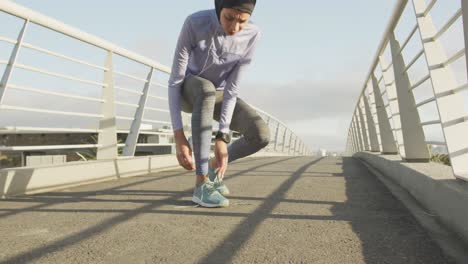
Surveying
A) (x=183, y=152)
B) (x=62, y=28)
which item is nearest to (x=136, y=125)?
(x=62, y=28)

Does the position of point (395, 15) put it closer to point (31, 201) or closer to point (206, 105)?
point (206, 105)

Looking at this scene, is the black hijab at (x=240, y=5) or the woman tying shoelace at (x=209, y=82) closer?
the black hijab at (x=240, y=5)

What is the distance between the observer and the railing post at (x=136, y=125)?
5391 millimetres

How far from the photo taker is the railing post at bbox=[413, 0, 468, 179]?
7.59ft

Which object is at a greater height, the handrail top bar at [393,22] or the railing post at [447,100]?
the handrail top bar at [393,22]

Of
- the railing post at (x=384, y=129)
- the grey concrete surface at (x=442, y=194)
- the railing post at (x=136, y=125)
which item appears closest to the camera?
the grey concrete surface at (x=442, y=194)

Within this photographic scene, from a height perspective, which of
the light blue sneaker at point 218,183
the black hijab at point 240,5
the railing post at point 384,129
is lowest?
the light blue sneaker at point 218,183

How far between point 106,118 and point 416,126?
10.4 feet

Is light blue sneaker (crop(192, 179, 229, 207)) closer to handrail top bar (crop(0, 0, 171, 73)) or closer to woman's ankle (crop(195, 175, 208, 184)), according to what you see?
woman's ankle (crop(195, 175, 208, 184))

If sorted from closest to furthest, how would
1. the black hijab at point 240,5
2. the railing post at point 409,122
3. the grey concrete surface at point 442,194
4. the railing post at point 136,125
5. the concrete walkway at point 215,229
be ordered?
the concrete walkway at point 215,229 < the grey concrete surface at point 442,194 < the black hijab at point 240,5 < the railing post at point 409,122 < the railing post at point 136,125

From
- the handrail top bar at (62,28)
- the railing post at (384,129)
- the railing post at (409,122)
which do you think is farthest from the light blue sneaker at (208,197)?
the railing post at (384,129)

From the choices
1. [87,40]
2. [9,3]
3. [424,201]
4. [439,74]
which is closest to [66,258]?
[424,201]

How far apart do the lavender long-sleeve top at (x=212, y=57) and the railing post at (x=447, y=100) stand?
3.74 feet

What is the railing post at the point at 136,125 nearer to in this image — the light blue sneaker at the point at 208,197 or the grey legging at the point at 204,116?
the grey legging at the point at 204,116
